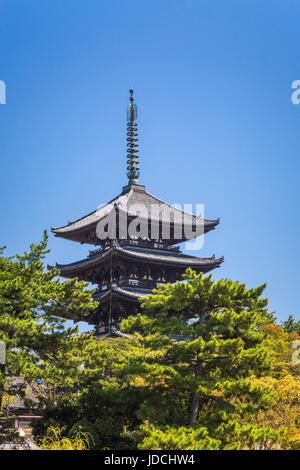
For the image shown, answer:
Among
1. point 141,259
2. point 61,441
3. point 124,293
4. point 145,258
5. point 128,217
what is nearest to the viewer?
point 61,441

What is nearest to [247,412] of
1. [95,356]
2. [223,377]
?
[223,377]

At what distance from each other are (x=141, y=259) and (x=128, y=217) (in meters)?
3.41

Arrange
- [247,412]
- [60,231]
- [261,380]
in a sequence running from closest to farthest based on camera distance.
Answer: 1. [247,412]
2. [261,380]
3. [60,231]

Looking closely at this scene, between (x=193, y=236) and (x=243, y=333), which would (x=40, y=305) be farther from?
(x=193, y=236)

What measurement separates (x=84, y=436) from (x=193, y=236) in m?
27.4

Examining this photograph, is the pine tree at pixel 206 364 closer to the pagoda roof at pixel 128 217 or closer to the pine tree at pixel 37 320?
the pine tree at pixel 37 320

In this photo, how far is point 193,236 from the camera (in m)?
52.6

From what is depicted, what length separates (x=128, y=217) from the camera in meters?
48.9

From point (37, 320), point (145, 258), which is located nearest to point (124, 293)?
point (145, 258)

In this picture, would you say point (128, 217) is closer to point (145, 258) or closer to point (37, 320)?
point (145, 258)

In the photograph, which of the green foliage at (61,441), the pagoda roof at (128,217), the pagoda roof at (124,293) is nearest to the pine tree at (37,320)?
the green foliage at (61,441)

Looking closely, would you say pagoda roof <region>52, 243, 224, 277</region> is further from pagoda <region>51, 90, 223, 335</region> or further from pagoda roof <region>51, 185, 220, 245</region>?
pagoda roof <region>51, 185, 220, 245</region>
